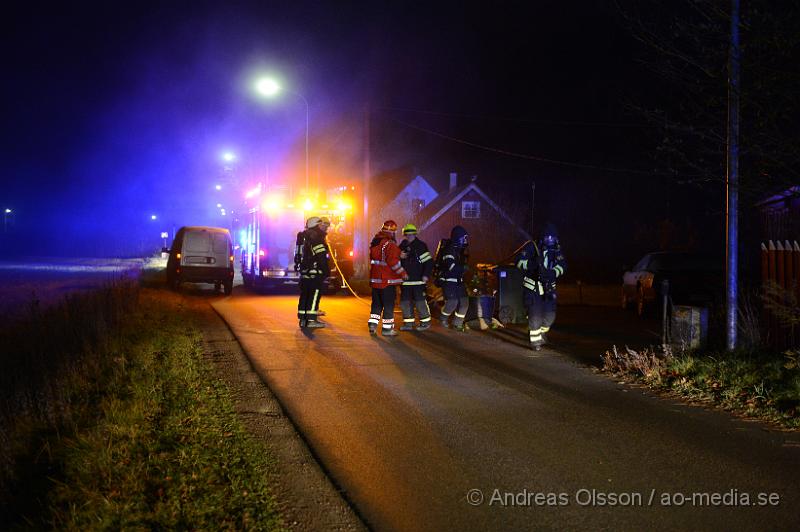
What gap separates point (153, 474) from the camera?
15.1 ft

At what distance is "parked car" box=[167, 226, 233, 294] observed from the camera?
838 inches

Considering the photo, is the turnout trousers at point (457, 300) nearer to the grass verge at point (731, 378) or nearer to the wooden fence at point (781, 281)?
the grass verge at point (731, 378)

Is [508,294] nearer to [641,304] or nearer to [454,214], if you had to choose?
[641,304]

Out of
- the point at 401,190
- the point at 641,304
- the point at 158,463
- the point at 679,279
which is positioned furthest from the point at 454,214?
the point at 158,463

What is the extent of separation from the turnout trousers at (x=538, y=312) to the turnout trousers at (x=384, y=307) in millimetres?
2410

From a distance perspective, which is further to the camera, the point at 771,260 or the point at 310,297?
the point at 310,297

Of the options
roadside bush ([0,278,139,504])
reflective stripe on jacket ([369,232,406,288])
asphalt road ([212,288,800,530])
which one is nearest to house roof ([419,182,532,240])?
reflective stripe on jacket ([369,232,406,288])

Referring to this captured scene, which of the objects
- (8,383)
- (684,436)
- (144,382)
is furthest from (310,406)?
(8,383)

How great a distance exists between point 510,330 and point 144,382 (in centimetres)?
688

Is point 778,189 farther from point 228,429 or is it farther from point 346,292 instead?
point 346,292

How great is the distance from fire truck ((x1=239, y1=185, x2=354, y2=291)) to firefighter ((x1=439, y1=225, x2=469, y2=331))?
950cm

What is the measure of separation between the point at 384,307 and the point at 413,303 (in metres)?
0.77

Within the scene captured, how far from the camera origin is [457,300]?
1231cm

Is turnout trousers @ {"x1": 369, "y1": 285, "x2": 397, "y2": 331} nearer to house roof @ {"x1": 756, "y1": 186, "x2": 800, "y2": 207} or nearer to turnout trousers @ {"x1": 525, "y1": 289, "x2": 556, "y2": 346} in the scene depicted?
turnout trousers @ {"x1": 525, "y1": 289, "x2": 556, "y2": 346}
